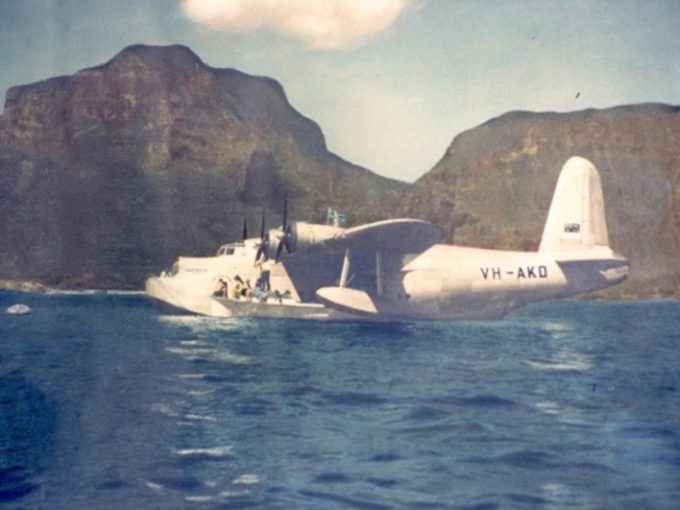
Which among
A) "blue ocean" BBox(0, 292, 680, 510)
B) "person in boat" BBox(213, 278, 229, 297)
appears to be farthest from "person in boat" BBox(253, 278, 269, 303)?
"blue ocean" BBox(0, 292, 680, 510)

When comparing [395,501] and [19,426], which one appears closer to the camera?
[395,501]

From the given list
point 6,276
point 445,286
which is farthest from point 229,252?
point 6,276

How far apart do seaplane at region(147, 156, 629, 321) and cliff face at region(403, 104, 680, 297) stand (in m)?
22.1

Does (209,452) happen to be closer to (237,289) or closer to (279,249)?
(279,249)

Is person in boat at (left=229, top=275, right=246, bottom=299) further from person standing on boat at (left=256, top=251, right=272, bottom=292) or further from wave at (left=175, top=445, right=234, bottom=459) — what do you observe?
wave at (left=175, top=445, right=234, bottom=459)

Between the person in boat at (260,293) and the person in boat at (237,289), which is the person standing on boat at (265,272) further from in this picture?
the person in boat at (237,289)

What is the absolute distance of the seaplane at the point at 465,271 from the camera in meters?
30.2

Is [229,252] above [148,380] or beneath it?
above

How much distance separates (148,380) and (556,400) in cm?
839

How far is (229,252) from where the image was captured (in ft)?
113

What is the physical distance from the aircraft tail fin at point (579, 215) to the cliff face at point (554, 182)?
69.7 feet

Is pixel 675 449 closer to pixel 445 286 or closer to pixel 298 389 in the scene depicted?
pixel 298 389

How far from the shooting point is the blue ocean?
7215 mm

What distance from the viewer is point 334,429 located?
977cm
